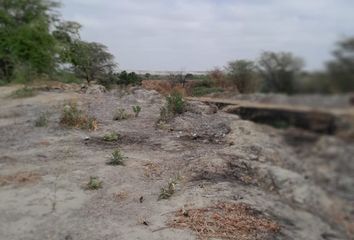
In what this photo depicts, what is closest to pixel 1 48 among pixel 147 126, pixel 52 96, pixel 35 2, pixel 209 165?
pixel 35 2

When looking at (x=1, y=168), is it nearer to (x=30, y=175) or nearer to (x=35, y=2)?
(x=30, y=175)

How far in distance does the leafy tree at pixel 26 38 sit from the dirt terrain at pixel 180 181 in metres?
3.18

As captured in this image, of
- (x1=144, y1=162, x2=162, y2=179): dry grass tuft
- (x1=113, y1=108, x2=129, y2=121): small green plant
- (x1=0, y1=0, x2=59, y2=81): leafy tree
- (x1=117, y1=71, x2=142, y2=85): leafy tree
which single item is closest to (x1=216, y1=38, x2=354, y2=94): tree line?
(x1=117, y1=71, x2=142, y2=85): leafy tree

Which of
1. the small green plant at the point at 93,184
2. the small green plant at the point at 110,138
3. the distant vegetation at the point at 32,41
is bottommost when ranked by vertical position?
the small green plant at the point at 93,184

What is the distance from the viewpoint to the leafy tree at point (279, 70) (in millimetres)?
1237

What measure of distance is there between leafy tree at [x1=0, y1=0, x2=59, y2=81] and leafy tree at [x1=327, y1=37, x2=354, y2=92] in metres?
10.1

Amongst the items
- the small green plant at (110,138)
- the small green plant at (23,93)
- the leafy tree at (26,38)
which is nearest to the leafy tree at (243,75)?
the small green plant at (110,138)

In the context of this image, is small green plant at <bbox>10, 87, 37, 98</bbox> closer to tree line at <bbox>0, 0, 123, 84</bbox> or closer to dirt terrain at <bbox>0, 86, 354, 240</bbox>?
tree line at <bbox>0, 0, 123, 84</bbox>

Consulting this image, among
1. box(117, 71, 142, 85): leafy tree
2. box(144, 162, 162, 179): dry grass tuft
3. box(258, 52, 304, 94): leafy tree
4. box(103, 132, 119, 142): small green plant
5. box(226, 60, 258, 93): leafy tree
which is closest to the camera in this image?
box(258, 52, 304, 94): leafy tree

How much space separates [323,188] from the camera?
4.00 ft

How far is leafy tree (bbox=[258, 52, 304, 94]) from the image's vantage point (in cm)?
124

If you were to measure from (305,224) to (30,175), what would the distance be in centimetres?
494

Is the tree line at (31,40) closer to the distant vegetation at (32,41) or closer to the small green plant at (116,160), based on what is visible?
the distant vegetation at (32,41)

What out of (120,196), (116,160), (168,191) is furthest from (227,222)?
(116,160)
